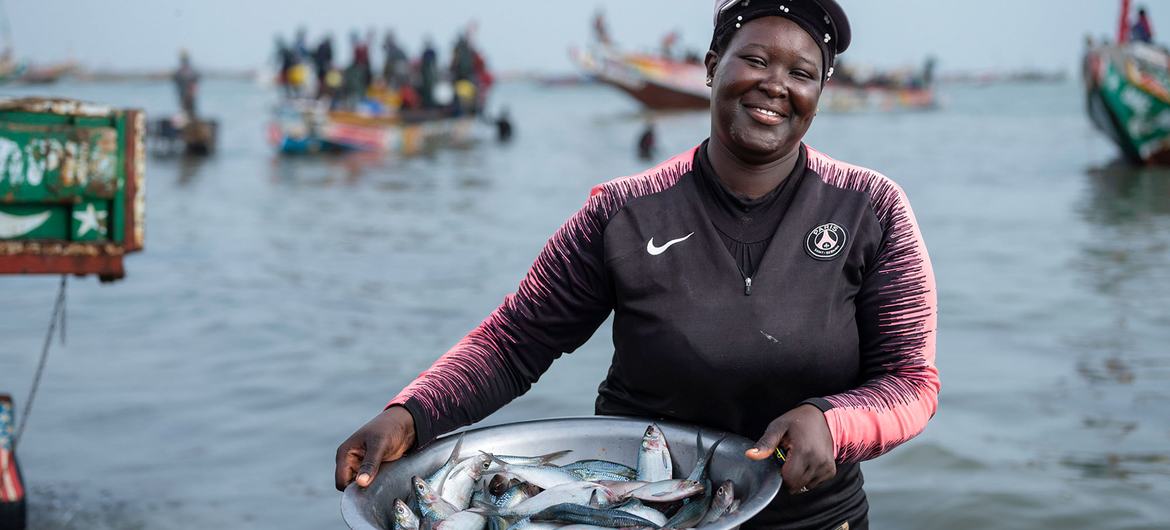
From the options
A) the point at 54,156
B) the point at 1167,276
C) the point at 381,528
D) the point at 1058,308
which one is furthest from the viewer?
the point at 1167,276

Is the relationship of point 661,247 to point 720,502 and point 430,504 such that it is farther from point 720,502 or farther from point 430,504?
point 430,504

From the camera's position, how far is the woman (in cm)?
208

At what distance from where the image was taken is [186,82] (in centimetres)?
2692

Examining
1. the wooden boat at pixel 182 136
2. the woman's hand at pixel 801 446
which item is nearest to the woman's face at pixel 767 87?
the woman's hand at pixel 801 446

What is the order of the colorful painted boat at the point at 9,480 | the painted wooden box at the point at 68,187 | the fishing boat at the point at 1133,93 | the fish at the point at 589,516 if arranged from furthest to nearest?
1. the fishing boat at the point at 1133,93
2. the colorful painted boat at the point at 9,480
3. the painted wooden box at the point at 68,187
4. the fish at the point at 589,516

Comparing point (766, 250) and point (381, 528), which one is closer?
point (381, 528)

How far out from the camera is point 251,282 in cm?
995

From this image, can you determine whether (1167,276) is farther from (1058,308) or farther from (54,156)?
(54,156)

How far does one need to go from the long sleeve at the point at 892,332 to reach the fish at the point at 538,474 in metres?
0.49

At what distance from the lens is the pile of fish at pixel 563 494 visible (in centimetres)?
189

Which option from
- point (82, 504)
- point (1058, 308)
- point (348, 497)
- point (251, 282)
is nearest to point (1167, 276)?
point (1058, 308)

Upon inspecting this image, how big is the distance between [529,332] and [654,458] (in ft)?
1.36

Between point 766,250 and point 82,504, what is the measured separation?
3766 mm

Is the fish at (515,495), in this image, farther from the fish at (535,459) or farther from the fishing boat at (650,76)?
the fishing boat at (650,76)
